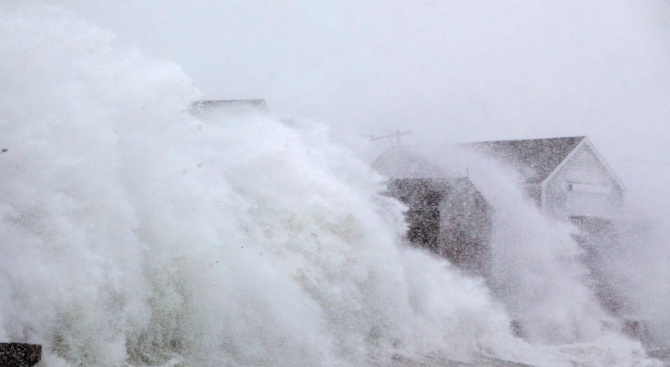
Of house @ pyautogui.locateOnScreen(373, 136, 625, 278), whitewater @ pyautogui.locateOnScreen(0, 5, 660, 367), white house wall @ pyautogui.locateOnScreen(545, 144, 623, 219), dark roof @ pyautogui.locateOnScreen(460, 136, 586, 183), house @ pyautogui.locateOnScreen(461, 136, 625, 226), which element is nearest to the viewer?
whitewater @ pyautogui.locateOnScreen(0, 5, 660, 367)

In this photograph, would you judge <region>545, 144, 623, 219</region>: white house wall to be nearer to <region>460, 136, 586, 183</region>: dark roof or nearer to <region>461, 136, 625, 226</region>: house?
<region>461, 136, 625, 226</region>: house

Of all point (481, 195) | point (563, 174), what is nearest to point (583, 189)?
point (563, 174)

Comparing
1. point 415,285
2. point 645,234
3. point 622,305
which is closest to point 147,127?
point 415,285

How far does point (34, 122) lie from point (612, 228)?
15.7 meters

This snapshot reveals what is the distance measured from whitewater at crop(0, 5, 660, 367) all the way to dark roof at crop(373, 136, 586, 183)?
972 centimetres

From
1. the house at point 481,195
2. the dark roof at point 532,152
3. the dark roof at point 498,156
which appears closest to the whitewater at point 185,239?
the house at point 481,195

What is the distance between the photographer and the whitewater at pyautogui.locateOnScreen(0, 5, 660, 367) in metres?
4.58

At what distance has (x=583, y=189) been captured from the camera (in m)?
19.9

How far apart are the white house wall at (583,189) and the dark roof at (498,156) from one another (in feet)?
1.40

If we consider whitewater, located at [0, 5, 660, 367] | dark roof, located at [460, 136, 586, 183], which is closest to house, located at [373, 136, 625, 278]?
dark roof, located at [460, 136, 586, 183]

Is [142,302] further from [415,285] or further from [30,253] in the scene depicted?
[415,285]

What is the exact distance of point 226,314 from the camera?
584 centimetres

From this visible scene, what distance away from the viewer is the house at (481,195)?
523 inches

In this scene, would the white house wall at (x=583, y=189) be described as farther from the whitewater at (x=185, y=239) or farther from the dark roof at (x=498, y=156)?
the whitewater at (x=185, y=239)
